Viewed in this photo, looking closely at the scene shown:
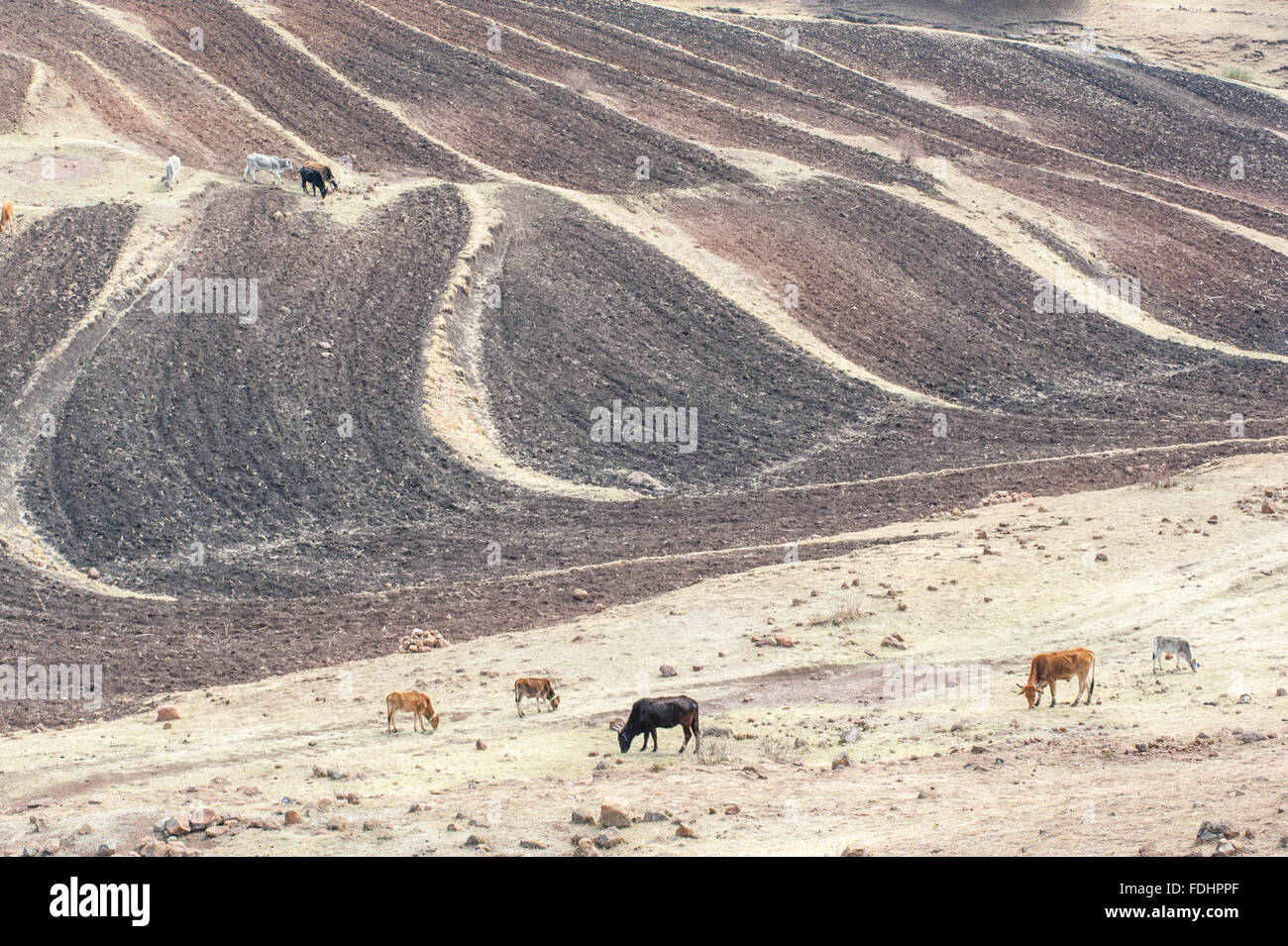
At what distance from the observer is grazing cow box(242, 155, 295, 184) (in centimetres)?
3631

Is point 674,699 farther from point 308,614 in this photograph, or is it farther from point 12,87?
point 12,87

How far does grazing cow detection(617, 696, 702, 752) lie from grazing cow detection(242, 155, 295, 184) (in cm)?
2692

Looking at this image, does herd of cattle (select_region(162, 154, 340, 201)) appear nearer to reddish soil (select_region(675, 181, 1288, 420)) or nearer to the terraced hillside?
the terraced hillside

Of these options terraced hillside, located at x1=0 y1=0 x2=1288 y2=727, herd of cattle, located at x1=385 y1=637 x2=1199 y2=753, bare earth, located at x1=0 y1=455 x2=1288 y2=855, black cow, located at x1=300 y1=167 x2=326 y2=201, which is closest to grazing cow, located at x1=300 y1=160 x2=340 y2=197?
black cow, located at x1=300 y1=167 x2=326 y2=201

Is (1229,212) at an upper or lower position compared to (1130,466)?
upper

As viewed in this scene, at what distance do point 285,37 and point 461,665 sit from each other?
1411 inches

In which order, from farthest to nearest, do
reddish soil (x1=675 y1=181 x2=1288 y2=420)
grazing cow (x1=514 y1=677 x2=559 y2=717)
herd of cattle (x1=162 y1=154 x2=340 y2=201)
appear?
herd of cattle (x1=162 y1=154 x2=340 y2=201) < reddish soil (x1=675 y1=181 x2=1288 y2=420) < grazing cow (x1=514 y1=677 x2=559 y2=717)

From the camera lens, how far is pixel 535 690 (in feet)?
51.6

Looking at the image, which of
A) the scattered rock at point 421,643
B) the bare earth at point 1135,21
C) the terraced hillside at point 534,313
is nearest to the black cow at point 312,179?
the terraced hillside at point 534,313

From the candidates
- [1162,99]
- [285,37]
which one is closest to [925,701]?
[285,37]

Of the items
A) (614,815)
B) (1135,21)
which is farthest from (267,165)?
(1135,21)

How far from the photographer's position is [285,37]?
153ft

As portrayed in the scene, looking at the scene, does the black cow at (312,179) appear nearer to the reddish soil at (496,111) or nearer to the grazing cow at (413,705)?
the reddish soil at (496,111)
